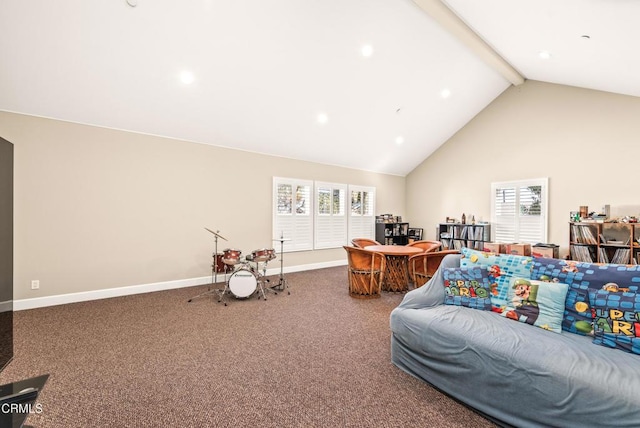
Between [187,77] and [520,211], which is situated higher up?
[187,77]

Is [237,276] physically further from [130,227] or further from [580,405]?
[580,405]

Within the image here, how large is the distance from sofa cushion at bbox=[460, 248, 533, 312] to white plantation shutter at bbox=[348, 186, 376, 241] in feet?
15.7

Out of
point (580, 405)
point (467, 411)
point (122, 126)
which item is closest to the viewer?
point (580, 405)

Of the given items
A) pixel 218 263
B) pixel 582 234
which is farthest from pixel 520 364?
pixel 582 234

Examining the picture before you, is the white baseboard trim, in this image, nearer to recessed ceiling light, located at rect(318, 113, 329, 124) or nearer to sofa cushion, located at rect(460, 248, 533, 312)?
recessed ceiling light, located at rect(318, 113, 329, 124)

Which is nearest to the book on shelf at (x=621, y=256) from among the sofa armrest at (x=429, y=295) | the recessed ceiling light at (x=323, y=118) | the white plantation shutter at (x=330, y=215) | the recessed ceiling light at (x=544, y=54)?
the recessed ceiling light at (x=544, y=54)

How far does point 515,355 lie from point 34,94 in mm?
5835

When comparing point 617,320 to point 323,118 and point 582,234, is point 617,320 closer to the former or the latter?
point 582,234

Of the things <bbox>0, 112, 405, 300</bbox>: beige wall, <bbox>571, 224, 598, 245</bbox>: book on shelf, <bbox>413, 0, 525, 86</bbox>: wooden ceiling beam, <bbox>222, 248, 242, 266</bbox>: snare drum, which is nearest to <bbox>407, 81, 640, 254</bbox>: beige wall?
<bbox>571, 224, 598, 245</bbox>: book on shelf

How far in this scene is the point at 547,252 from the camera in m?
5.01

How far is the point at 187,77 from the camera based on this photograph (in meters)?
3.91

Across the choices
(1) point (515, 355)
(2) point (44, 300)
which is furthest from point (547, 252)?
(2) point (44, 300)

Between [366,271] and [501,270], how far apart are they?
7.26ft

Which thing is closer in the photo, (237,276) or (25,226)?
(25,226)
